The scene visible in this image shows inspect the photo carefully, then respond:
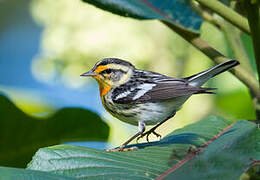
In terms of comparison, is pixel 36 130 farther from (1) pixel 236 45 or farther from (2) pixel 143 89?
(1) pixel 236 45

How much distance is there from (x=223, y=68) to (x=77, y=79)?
207 centimetres

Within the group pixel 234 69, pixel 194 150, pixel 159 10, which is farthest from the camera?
pixel 159 10

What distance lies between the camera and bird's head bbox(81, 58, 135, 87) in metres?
3.66

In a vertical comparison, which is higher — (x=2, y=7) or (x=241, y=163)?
(x=2, y=7)

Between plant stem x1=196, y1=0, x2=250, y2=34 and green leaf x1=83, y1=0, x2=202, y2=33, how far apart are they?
→ 0.24 m

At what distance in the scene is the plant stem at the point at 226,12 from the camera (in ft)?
7.20

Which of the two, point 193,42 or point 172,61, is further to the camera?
point 172,61

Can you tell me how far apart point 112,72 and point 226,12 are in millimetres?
1681

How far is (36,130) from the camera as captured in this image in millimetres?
2490

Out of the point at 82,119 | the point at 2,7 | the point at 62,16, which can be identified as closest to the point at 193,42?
the point at 82,119

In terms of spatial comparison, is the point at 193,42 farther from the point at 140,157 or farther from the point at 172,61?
the point at 172,61

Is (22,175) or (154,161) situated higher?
(22,175)

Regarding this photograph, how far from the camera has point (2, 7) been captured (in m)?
7.48

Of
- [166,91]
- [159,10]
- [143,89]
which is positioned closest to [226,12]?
[159,10]
